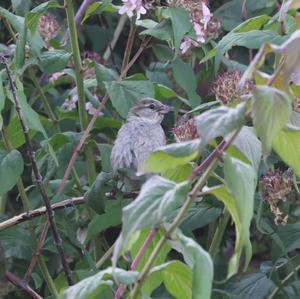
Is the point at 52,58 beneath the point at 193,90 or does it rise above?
above

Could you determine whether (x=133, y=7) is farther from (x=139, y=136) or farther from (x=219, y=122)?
(x=219, y=122)

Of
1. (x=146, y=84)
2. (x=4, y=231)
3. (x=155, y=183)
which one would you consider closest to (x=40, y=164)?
(x=4, y=231)

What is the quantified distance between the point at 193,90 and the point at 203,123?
5.76ft

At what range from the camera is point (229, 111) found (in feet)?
4.24

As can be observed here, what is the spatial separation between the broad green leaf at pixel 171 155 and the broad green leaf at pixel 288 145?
175 mm

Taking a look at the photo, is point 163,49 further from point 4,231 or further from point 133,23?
point 4,231

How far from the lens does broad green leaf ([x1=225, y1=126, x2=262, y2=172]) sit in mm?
1466

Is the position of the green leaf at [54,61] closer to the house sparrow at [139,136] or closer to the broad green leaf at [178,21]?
the broad green leaf at [178,21]

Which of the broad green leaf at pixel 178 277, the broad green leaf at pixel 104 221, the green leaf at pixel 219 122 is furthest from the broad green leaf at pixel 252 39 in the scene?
the green leaf at pixel 219 122

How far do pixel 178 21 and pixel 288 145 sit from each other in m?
1.21

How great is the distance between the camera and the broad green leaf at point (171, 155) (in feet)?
4.42

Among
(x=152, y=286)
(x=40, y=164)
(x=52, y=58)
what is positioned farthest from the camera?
(x=40, y=164)

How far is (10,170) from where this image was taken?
8.41 ft

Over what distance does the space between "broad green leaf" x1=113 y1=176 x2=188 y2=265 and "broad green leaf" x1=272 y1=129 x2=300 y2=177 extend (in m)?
0.22
